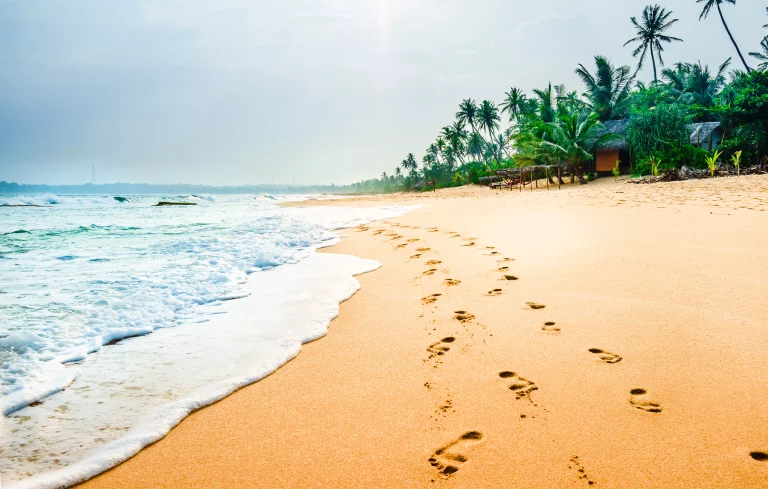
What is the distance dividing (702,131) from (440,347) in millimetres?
29278

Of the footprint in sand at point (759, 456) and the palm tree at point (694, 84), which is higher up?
the palm tree at point (694, 84)

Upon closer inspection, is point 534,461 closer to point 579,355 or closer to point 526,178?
point 579,355

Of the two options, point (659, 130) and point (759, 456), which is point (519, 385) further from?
point (659, 130)

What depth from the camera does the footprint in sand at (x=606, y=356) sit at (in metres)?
2.15

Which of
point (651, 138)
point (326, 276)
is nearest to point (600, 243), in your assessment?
point (326, 276)

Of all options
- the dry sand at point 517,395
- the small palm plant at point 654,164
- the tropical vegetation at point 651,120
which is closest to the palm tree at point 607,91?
the tropical vegetation at point 651,120

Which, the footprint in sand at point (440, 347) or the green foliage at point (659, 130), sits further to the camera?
the green foliage at point (659, 130)

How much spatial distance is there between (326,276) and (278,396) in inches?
108

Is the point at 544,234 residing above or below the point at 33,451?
above

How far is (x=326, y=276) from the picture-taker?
189 inches

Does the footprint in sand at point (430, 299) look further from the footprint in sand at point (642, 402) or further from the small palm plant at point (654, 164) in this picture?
the small palm plant at point (654, 164)

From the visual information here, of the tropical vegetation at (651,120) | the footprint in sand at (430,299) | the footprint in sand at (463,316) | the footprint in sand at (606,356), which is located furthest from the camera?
the tropical vegetation at (651,120)

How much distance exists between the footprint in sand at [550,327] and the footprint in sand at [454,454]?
123 centimetres

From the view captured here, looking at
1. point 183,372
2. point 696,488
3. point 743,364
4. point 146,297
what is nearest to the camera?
point 696,488
